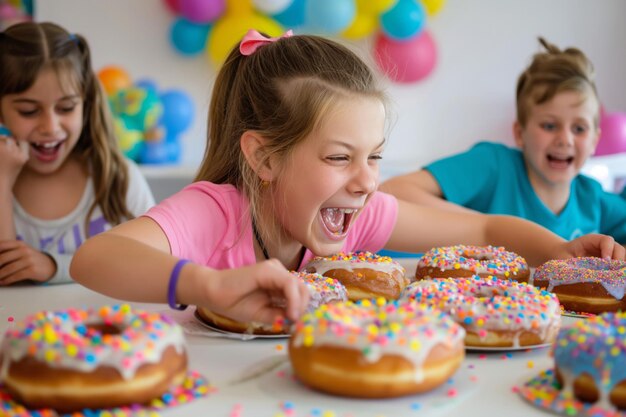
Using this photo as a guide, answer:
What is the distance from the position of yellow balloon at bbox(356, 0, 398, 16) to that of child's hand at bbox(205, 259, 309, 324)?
368 centimetres

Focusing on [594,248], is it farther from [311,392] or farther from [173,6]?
[173,6]

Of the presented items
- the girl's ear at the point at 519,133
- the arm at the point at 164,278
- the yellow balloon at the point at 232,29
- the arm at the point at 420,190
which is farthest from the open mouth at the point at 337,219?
the yellow balloon at the point at 232,29

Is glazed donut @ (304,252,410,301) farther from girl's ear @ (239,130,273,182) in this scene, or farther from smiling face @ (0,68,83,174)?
smiling face @ (0,68,83,174)

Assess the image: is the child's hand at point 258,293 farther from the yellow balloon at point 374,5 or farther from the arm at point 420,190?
the yellow balloon at point 374,5

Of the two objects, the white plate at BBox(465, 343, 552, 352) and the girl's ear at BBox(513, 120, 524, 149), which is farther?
the girl's ear at BBox(513, 120, 524, 149)

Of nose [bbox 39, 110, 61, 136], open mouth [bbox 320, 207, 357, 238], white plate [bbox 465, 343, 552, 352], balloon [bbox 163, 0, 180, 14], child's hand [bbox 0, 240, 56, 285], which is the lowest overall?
child's hand [bbox 0, 240, 56, 285]

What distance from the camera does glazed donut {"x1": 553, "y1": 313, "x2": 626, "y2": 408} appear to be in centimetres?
82

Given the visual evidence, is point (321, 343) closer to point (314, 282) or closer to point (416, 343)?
point (416, 343)

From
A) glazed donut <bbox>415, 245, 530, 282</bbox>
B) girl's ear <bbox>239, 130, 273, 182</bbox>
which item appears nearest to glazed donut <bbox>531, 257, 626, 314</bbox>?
glazed donut <bbox>415, 245, 530, 282</bbox>

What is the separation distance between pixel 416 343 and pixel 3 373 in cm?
47

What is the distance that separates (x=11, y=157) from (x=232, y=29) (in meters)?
2.48

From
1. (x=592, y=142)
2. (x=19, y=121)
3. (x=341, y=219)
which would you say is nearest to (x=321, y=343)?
(x=341, y=219)

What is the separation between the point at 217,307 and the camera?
1.06 m

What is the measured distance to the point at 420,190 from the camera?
2.41 m
